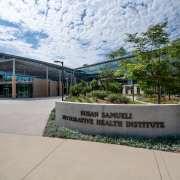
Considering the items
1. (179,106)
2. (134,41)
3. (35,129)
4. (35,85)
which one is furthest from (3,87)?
(179,106)

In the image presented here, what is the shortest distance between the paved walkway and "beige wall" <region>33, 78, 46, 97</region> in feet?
109

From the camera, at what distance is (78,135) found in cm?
534

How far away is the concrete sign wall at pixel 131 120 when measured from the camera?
4.97 meters

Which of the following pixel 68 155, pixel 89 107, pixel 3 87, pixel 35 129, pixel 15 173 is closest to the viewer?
pixel 15 173

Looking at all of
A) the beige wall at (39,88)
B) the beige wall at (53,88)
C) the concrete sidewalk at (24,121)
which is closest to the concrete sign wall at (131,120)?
the concrete sidewalk at (24,121)

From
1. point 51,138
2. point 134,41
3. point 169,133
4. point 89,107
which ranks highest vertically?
point 134,41

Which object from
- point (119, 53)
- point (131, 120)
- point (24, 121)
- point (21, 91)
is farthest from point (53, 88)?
point (131, 120)

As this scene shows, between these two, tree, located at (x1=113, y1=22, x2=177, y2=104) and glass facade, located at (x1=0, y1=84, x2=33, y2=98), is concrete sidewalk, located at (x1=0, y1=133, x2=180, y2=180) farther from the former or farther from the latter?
glass facade, located at (x1=0, y1=84, x2=33, y2=98)

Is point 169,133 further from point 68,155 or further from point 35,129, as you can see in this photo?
point 35,129

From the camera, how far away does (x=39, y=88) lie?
37562mm

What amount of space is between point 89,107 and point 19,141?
3066mm

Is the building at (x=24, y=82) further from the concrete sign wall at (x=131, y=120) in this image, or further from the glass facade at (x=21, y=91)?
the concrete sign wall at (x=131, y=120)

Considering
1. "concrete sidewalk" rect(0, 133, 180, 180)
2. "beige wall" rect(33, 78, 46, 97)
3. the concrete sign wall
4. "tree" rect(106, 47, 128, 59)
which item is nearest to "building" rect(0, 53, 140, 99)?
"beige wall" rect(33, 78, 46, 97)

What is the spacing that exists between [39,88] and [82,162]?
122 ft
